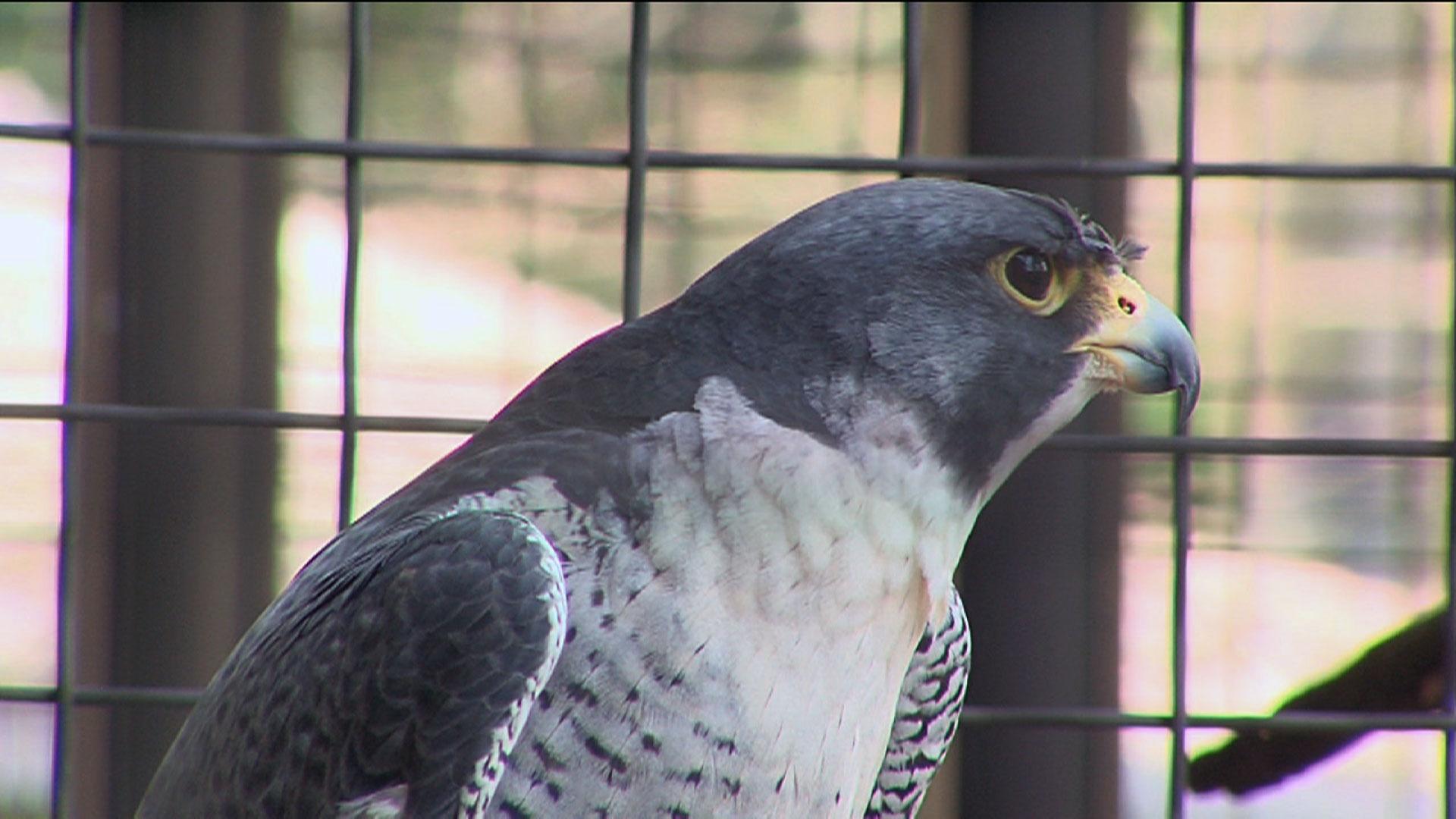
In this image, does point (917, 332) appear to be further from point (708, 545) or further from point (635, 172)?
point (635, 172)

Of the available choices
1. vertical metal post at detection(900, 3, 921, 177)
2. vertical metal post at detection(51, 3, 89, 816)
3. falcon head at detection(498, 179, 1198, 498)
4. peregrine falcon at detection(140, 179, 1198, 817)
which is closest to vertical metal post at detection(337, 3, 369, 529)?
vertical metal post at detection(51, 3, 89, 816)

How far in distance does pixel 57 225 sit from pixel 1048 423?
7.91ft

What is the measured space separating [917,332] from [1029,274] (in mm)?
180

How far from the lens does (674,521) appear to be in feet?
5.61

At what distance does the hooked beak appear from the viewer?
1876 millimetres

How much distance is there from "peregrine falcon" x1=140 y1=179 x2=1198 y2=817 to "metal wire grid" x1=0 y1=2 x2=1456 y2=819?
0.76 metres

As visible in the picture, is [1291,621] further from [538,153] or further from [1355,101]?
[538,153]

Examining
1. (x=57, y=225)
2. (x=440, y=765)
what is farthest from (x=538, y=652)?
(x=57, y=225)

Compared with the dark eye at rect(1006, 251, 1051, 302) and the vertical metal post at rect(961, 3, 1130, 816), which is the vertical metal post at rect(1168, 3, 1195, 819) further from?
the dark eye at rect(1006, 251, 1051, 302)

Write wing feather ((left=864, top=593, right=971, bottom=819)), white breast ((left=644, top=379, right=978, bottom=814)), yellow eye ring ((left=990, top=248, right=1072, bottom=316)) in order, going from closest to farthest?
white breast ((left=644, top=379, right=978, bottom=814)), yellow eye ring ((left=990, top=248, right=1072, bottom=316)), wing feather ((left=864, top=593, right=971, bottom=819))

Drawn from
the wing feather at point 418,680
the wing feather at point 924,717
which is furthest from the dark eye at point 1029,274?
the wing feather at point 418,680

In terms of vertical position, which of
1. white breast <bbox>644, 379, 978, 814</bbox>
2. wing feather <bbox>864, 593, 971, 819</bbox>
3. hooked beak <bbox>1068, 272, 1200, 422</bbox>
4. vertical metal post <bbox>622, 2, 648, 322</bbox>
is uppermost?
vertical metal post <bbox>622, 2, 648, 322</bbox>

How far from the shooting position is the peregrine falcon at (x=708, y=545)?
1588mm

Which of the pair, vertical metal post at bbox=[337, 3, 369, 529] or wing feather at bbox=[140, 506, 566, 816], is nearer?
wing feather at bbox=[140, 506, 566, 816]
